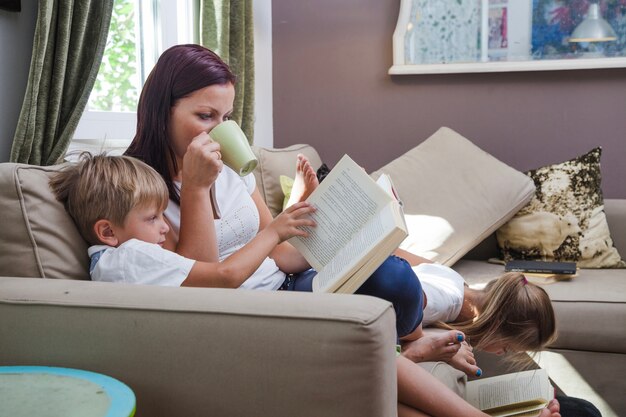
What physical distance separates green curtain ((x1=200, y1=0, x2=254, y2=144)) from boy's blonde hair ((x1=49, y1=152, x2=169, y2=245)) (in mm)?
1605

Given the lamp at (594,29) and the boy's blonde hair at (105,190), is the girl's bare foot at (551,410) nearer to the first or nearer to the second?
the boy's blonde hair at (105,190)

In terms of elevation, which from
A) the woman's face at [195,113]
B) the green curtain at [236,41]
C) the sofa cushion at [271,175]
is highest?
the green curtain at [236,41]

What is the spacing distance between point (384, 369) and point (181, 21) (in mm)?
2375

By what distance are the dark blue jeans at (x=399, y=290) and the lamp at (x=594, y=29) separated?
209 centimetres

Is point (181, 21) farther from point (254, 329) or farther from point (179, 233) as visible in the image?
point (254, 329)

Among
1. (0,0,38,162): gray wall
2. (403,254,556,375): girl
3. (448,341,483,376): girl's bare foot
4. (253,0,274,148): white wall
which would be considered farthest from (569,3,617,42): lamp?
(0,0,38,162): gray wall

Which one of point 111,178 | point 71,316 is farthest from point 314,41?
point 71,316

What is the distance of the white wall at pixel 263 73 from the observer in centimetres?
362

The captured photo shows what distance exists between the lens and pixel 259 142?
363 centimetres

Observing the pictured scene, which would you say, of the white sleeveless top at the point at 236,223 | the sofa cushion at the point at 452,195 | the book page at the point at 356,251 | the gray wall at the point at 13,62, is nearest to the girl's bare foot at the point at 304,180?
the white sleeveless top at the point at 236,223

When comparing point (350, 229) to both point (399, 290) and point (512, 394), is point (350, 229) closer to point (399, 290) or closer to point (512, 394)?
point (399, 290)

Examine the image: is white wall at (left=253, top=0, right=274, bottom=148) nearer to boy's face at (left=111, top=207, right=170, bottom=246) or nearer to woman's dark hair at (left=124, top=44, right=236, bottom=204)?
woman's dark hair at (left=124, top=44, right=236, bottom=204)

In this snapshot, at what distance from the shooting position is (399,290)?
1593 mm

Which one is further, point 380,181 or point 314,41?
point 314,41
